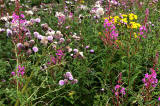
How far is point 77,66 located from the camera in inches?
90.8

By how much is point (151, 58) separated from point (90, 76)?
3.01 ft

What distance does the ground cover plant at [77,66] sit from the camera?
174cm

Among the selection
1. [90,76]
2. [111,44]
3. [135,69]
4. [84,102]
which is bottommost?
[84,102]

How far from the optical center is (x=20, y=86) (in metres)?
1.78

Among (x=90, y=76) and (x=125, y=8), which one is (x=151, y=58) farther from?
(x=125, y=8)

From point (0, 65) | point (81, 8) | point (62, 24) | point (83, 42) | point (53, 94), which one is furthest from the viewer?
point (81, 8)

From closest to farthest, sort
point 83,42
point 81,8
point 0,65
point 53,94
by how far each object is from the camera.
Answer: point 53,94
point 0,65
point 83,42
point 81,8

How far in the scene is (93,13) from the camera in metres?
3.66

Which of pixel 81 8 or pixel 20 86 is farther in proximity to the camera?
pixel 81 8

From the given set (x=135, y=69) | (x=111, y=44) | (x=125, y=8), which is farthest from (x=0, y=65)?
(x=125, y=8)

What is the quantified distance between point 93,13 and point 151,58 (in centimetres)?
152

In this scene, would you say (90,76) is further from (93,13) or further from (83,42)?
(93,13)

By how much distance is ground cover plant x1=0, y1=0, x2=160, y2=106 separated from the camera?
1741mm

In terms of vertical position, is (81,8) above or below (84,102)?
above
